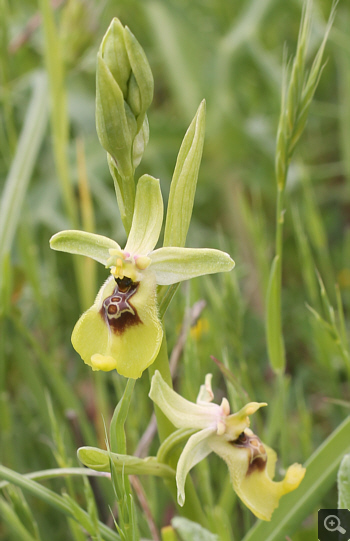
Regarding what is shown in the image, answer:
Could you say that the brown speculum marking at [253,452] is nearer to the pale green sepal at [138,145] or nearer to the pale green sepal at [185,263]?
the pale green sepal at [185,263]

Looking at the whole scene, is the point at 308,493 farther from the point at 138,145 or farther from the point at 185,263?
the point at 138,145

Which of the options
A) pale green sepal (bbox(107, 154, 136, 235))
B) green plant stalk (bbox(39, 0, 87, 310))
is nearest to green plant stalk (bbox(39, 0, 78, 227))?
green plant stalk (bbox(39, 0, 87, 310))

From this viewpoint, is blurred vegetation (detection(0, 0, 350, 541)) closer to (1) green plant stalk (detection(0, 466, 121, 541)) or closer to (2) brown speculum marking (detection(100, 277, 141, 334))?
(1) green plant stalk (detection(0, 466, 121, 541))

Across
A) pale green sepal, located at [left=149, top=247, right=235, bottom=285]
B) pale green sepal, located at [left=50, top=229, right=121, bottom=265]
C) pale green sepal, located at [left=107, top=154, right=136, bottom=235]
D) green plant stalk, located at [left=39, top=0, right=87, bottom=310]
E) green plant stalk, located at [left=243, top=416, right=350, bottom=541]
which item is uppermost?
green plant stalk, located at [left=39, top=0, right=87, bottom=310]

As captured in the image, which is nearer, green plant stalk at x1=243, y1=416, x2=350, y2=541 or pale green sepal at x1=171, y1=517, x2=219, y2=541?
pale green sepal at x1=171, y1=517, x2=219, y2=541

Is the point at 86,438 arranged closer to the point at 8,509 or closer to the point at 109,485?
the point at 109,485

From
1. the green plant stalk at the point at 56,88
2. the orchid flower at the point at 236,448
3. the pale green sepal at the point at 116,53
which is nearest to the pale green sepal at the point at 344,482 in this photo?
the orchid flower at the point at 236,448

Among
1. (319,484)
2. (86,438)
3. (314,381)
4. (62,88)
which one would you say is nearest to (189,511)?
(319,484)
